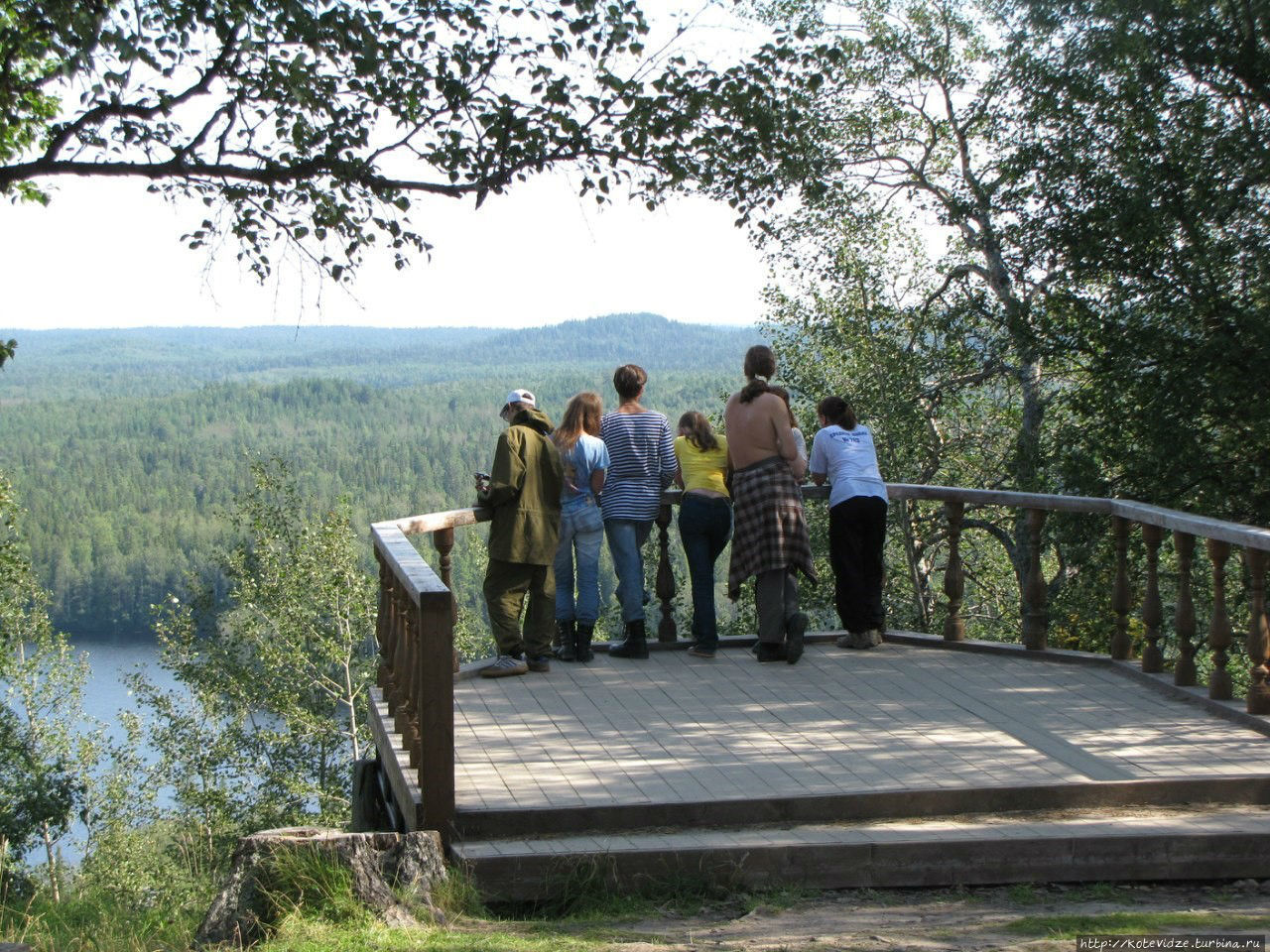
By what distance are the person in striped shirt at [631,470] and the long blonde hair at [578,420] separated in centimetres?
9

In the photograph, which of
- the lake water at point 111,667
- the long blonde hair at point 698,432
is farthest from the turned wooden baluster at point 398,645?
the lake water at point 111,667

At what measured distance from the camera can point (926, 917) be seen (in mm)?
4766

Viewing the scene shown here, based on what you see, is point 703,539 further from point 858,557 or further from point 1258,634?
point 1258,634

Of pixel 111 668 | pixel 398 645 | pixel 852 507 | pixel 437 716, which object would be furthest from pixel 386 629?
pixel 111 668

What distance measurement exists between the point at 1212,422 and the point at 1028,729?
6504 mm

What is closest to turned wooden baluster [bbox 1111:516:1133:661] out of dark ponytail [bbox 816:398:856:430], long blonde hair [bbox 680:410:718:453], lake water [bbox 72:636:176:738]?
dark ponytail [bbox 816:398:856:430]

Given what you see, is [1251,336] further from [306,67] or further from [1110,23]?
[306,67]

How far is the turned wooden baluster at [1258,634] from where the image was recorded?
6391 millimetres

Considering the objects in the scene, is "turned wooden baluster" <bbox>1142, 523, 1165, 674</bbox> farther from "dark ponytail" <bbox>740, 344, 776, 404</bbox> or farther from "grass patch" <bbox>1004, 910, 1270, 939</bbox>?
"grass patch" <bbox>1004, 910, 1270, 939</bbox>

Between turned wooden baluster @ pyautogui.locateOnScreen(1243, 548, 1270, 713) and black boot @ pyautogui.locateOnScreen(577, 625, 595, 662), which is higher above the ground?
turned wooden baluster @ pyautogui.locateOnScreen(1243, 548, 1270, 713)

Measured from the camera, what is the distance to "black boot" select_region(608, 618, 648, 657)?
27.5 ft

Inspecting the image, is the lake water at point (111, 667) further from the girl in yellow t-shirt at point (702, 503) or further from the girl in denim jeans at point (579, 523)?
the girl in yellow t-shirt at point (702, 503)

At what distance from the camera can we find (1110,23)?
11766mm

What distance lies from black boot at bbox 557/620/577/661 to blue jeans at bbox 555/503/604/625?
86mm
